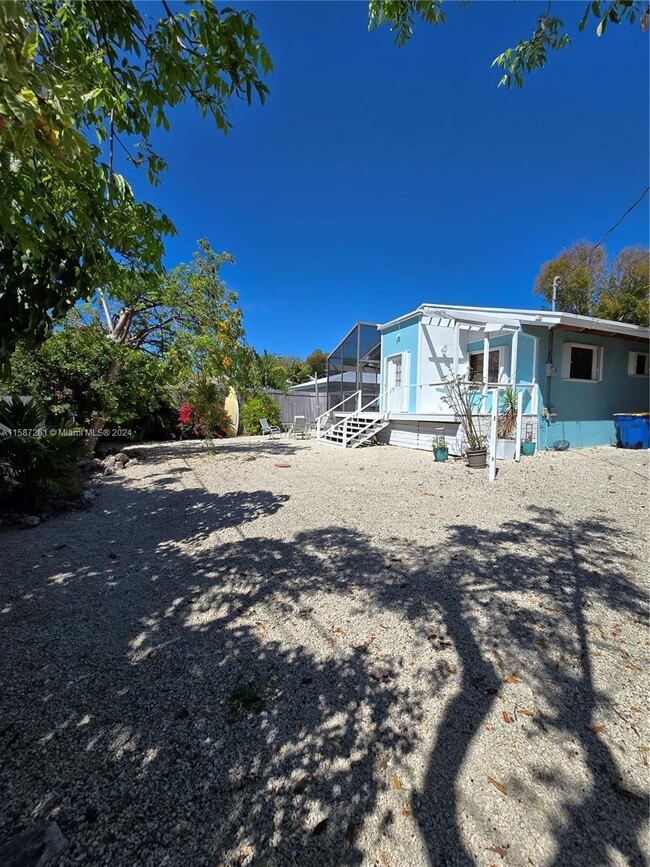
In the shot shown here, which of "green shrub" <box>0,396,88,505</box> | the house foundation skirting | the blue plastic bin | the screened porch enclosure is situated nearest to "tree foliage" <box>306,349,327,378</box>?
the screened porch enclosure

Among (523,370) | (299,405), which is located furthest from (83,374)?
(523,370)

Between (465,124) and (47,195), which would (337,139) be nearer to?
(465,124)

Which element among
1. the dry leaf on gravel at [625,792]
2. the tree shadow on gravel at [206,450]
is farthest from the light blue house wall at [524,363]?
the dry leaf on gravel at [625,792]

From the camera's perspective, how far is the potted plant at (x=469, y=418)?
26.8 feet

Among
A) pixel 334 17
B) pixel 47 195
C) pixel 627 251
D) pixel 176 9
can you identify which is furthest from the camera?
pixel 627 251

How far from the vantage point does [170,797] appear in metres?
1.43

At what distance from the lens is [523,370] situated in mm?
9828

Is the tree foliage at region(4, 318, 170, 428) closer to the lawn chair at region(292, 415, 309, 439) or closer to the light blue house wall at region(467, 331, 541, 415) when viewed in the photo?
the lawn chair at region(292, 415, 309, 439)

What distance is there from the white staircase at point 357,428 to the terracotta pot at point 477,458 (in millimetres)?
4339

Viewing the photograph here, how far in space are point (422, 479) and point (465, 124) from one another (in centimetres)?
687

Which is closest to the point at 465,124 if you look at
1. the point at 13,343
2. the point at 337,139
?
the point at 337,139

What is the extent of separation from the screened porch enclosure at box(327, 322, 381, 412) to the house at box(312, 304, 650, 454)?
4.72 ft

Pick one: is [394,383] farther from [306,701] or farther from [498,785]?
[498,785]

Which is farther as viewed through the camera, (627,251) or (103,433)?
(627,251)
